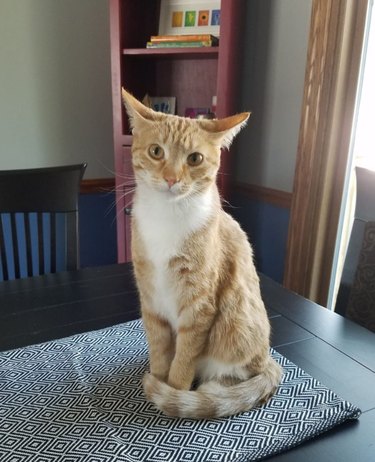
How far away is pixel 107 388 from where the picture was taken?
755mm

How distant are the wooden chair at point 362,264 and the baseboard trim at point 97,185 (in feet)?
4.98

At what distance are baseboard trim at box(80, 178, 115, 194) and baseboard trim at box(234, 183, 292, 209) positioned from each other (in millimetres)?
796

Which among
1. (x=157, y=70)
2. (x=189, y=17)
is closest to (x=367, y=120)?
(x=189, y=17)

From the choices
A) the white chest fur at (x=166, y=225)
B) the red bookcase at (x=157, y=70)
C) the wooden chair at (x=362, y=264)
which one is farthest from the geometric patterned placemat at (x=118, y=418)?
the red bookcase at (x=157, y=70)

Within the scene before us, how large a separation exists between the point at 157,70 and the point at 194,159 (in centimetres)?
156

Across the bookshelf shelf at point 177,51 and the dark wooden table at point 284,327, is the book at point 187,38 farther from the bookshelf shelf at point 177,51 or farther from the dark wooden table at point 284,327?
the dark wooden table at point 284,327

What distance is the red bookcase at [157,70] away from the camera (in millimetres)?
1655

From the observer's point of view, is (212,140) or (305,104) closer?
(212,140)

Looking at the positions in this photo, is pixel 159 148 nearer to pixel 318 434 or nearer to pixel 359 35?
pixel 318 434

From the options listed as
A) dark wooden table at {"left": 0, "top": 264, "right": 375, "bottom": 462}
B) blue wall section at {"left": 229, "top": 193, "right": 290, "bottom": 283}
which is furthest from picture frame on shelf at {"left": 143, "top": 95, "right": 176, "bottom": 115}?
dark wooden table at {"left": 0, "top": 264, "right": 375, "bottom": 462}

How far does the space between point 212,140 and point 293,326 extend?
1.68 ft

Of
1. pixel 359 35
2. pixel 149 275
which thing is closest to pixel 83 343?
pixel 149 275

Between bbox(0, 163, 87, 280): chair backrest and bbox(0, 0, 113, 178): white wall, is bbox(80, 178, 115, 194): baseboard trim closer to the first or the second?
bbox(0, 0, 113, 178): white wall

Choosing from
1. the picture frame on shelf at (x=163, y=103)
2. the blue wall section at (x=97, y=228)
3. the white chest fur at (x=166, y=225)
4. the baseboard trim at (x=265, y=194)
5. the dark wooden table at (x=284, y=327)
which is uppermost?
the picture frame on shelf at (x=163, y=103)
